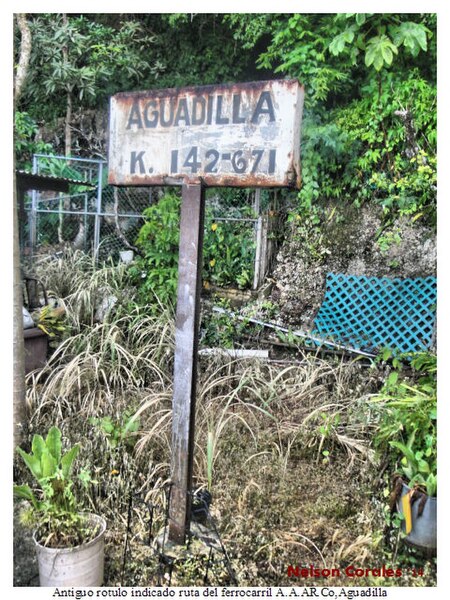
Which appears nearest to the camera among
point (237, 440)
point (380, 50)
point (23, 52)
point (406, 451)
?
point (406, 451)

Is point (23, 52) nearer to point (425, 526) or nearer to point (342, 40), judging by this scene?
point (342, 40)

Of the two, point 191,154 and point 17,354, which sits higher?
point 191,154

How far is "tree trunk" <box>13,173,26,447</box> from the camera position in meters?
2.79

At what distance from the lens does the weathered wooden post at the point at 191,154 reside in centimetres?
184

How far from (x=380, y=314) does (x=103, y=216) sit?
4828mm

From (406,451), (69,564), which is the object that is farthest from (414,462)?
(69,564)

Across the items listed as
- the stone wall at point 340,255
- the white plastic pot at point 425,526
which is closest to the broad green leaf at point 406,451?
the white plastic pot at point 425,526

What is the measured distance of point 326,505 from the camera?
2.52 m

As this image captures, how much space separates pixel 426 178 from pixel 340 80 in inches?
61.5

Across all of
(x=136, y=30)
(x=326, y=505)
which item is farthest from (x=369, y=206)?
(x=136, y=30)

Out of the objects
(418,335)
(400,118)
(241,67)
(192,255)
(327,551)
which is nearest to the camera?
(192,255)

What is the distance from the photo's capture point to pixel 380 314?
16.3 ft

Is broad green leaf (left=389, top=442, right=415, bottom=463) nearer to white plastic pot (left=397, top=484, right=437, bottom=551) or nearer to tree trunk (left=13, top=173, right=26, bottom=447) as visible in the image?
white plastic pot (left=397, top=484, right=437, bottom=551)
